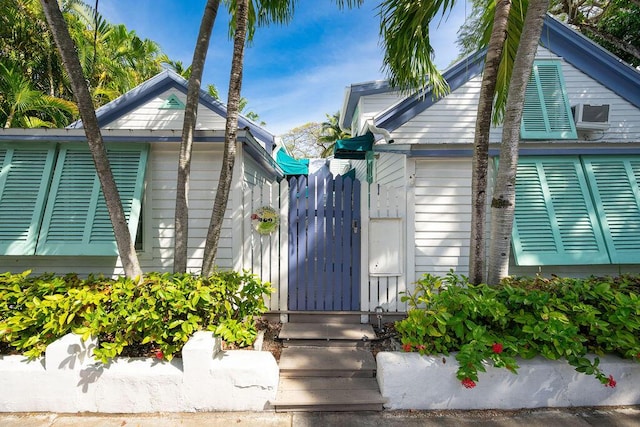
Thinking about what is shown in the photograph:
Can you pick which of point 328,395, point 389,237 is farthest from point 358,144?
point 328,395

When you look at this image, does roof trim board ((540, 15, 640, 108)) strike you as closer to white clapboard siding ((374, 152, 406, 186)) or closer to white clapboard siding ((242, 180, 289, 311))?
white clapboard siding ((374, 152, 406, 186))

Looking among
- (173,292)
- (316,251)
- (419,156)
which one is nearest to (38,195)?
(173,292)

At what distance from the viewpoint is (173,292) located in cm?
298

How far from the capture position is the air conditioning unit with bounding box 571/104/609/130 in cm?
536

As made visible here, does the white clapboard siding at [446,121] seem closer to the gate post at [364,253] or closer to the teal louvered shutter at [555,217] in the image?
the teal louvered shutter at [555,217]

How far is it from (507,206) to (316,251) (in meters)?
2.41

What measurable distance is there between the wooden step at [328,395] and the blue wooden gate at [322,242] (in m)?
1.16

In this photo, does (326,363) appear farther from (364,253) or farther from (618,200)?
(618,200)

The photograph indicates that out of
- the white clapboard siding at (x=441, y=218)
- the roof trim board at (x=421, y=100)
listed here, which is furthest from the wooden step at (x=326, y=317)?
the roof trim board at (x=421, y=100)

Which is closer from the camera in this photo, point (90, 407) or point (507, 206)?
point (90, 407)

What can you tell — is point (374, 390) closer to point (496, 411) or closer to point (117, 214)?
point (496, 411)

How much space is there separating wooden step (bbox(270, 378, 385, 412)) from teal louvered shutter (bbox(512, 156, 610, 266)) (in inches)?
121

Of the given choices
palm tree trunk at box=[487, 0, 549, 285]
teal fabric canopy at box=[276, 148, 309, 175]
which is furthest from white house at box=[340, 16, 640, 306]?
teal fabric canopy at box=[276, 148, 309, 175]

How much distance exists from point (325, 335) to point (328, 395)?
2.95ft
